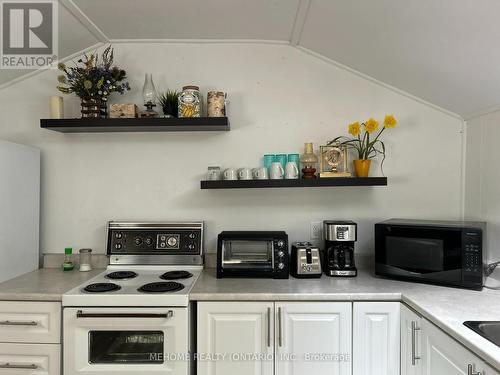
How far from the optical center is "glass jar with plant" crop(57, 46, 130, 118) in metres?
2.14

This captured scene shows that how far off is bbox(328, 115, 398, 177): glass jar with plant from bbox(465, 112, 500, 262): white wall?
499 millimetres

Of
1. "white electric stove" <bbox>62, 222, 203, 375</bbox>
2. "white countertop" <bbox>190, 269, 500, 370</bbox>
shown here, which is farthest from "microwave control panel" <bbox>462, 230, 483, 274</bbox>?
"white electric stove" <bbox>62, 222, 203, 375</bbox>

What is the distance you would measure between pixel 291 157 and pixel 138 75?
124cm

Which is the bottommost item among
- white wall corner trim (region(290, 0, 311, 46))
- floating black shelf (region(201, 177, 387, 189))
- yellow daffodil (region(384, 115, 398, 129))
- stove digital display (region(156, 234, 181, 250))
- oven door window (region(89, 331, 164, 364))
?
oven door window (region(89, 331, 164, 364))

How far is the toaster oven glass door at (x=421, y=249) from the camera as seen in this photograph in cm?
179

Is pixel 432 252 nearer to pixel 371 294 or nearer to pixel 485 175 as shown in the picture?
pixel 371 294

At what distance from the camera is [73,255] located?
232 centimetres

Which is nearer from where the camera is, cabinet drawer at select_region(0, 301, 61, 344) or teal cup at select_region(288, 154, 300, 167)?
cabinet drawer at select_region(0, 301, 61, 344)

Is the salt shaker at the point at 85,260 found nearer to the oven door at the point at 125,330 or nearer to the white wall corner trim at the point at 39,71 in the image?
the oven door at the point at 125,330

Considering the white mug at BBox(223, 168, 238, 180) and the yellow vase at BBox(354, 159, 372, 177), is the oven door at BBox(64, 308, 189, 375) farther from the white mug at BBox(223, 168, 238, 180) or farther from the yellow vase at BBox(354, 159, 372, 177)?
the yellow vase at BBox(354, 159, 372, 177)

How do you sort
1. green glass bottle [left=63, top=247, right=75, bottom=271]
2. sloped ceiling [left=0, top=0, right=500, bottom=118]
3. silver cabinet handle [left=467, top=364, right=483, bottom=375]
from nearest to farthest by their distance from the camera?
silver cabinet handle [left=467, top=364, right=483, bottom=375] < sloped ceiling [left=0, top=0, right=500, bottom=118] < green glass bottle [left=63, top=247, right=75, bottom=271]

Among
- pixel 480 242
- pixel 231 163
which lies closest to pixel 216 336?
pixel 231 163

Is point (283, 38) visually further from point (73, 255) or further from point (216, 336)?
point (73, 255)

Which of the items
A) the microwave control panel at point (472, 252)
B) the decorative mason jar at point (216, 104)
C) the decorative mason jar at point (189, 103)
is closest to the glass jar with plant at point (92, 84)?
the decorative mason jar at point (189, 103)
